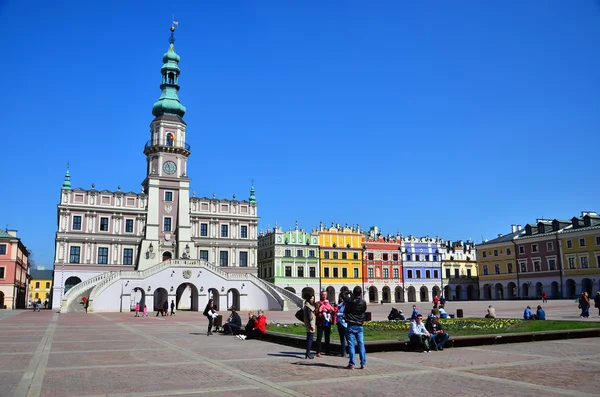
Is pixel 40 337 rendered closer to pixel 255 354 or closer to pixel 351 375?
pixel 255 354

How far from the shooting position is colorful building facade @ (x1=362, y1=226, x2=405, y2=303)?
90188 millimetres

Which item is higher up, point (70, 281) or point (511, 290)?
point (70, 281)

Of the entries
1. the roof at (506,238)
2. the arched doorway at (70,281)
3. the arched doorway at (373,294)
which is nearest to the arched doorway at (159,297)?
the arched doorway at (70,281)

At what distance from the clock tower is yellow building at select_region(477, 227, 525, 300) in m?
52.7

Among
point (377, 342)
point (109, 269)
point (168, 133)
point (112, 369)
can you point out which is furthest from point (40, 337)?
point (168, 133)

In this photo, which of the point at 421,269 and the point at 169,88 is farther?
the point at 421,269

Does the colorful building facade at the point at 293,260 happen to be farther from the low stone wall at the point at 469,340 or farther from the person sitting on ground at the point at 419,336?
the person sitting on ground at the point at 419,336

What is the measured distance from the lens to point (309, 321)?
1508cm

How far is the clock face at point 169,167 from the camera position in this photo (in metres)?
66.1

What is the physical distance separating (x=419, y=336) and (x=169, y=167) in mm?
54891

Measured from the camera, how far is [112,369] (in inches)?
519

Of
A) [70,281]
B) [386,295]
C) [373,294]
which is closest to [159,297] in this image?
[70,281]

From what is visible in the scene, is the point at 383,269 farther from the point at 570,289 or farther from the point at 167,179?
the point at 167,179

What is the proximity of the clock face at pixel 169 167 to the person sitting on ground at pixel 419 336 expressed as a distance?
54322 mm
